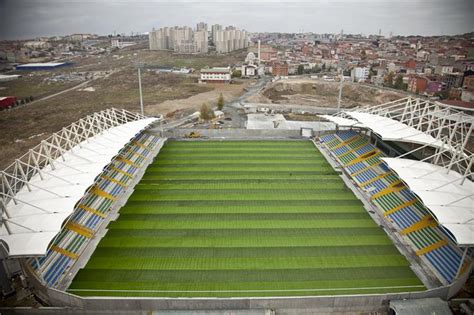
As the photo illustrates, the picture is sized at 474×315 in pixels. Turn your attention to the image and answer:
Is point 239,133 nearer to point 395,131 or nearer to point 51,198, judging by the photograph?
point 395,131

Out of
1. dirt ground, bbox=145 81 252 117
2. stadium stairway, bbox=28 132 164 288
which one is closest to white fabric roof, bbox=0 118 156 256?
stadium stairway, bbox=28 132 164 288

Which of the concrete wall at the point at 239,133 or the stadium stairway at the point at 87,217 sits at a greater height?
the concrete wall at the point at 239,133

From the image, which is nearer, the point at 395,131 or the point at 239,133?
the point at 395,131

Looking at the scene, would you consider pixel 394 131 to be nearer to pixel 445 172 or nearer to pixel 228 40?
pixel 445 172

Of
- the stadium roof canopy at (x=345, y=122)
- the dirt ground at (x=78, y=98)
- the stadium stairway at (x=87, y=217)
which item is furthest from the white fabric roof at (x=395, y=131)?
the dirt ground at (x=78, y=98)

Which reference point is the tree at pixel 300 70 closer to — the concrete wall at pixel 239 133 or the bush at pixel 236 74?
the bush at pixel 236 74

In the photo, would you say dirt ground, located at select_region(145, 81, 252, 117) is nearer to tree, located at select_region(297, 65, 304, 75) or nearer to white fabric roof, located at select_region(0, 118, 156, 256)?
tree, located at select_region(297, 65, 304, 75)

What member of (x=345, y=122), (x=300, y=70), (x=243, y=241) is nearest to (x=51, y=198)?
(x=243, y=241)
